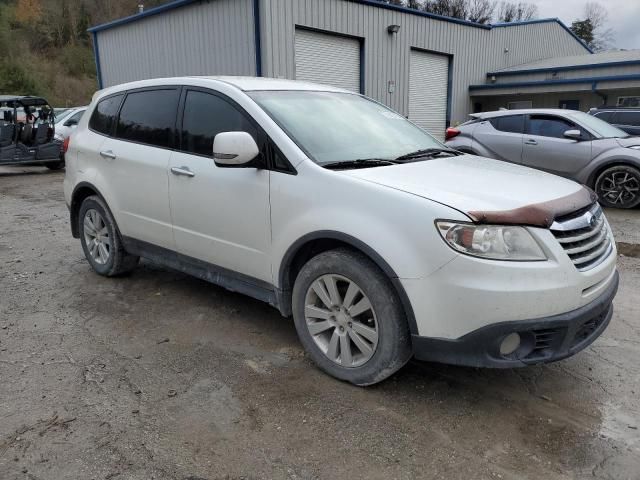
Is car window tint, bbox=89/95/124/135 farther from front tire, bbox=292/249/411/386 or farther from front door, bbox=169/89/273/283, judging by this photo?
front tire, bbox=292/249/411/386

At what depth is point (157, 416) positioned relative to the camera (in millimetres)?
2859

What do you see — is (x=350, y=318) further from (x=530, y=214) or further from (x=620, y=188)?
(x=620, y=188)

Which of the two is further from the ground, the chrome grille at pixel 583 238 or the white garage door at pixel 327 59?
the white garage door at pixel 327 59

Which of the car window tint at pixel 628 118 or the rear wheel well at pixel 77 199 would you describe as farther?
the car window tint at pixel 628 118

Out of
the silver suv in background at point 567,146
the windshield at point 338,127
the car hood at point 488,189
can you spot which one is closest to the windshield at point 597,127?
the silver suv in background at point 567,146

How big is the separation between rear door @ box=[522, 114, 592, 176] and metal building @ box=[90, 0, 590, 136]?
22.4 ft

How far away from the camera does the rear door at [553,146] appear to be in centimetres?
865

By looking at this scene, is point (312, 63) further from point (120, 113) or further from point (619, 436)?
point (619, 436)

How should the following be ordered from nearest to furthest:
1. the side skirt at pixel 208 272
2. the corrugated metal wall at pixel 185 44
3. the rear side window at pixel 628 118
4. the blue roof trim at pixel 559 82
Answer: the side skirt at pixel 208 272
the rear side window at pixel 628 118
the corrugated metal wall at pixel 185 44
the blue roof trim at pixel 559 82

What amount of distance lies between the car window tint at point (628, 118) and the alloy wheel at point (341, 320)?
35.1 ft

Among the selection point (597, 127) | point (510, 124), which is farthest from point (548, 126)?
point (597, 127)

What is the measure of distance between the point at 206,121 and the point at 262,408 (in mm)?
2088

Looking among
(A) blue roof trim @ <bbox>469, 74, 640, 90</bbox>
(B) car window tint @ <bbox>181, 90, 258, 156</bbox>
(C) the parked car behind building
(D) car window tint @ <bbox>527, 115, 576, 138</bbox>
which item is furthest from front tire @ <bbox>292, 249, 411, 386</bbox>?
(A) blue roof trim @ <bbox>469, 74, 640, 90</bbox>

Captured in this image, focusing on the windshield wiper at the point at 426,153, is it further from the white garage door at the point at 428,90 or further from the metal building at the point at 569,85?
the metal building at the point at 569,85
